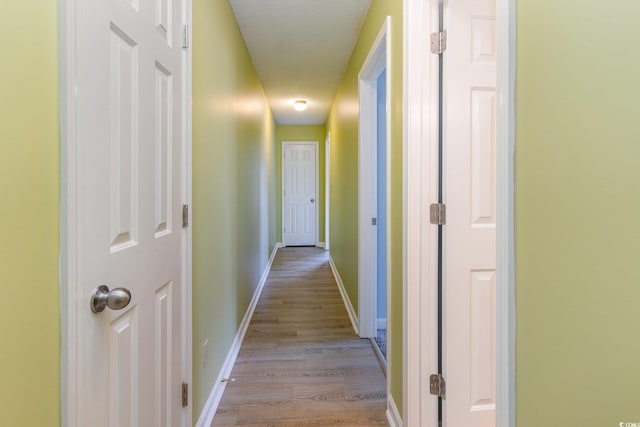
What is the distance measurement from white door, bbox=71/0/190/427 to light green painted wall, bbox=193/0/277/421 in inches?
8.3

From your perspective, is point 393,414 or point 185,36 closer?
point 185,36

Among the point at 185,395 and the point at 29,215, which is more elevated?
the point at 29,215

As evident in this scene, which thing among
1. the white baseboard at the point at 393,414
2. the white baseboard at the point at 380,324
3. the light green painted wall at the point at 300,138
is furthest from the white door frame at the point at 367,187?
the light green painted wall at the point at 300,138

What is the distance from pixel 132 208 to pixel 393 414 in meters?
1.55

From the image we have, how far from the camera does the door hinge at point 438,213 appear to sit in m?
1.39

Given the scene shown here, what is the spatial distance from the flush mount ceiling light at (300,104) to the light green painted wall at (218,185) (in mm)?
1777

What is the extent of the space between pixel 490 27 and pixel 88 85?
1.53m

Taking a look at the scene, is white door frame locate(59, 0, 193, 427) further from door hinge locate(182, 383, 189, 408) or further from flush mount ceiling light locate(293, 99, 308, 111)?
flush mount ceiling light locate(293, 99, 308, 111)

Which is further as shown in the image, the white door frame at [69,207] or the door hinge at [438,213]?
the door hinge at [438,213]

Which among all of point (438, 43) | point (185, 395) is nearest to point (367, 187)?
point (438, 43)

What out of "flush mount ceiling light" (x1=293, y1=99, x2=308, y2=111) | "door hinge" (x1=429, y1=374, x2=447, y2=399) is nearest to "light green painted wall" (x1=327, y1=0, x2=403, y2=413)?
"door hinge" (x1=429, y1=374, x2=447, y2=399)

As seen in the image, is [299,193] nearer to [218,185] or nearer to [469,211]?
[218,185]

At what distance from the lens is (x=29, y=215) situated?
1.95ft

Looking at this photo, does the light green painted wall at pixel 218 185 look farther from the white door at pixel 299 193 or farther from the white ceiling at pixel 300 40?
the white door at pixel 299 193
